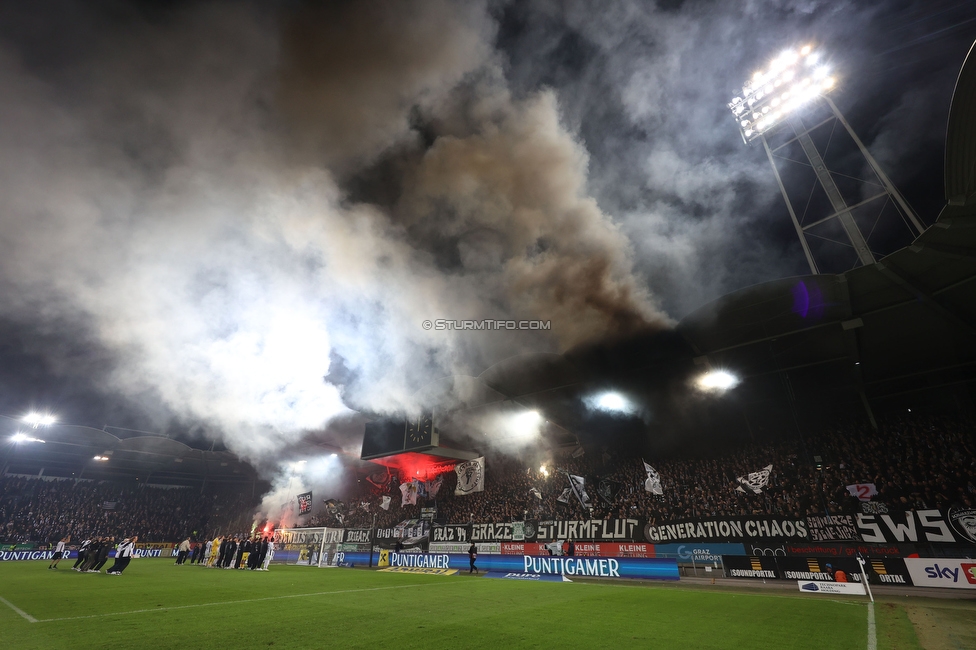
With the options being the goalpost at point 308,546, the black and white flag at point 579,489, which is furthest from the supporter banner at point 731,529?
the goalpost at point 308,546

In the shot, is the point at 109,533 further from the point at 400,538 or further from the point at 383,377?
the point at 383,377

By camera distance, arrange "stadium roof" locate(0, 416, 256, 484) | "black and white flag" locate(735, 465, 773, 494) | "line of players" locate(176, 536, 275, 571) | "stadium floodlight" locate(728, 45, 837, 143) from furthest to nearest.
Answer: "stadium roof" locate(0, 416, 256, 484) → "stadium floodlight" locate(728, 45, 837, 143) → "line of players" locate(176, 536, 275, 571) → "black and white flag" locate(735, 465, 773, 494)

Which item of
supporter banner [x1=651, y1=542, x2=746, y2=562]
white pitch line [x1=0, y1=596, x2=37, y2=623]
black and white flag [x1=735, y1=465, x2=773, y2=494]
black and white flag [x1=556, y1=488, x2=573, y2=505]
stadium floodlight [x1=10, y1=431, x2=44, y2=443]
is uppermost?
stadium floodlight [x1=10, y1=431, x2=44, y2=443]

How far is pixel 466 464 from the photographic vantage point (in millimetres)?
31422

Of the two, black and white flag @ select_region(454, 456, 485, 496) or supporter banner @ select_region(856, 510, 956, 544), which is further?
black and white flag @ select_region(454, 456, 485, 496)

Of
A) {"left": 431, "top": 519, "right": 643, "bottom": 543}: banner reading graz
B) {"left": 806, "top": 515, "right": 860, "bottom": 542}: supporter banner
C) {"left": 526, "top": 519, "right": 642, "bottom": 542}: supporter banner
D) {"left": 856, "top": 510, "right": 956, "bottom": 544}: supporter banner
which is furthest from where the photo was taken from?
{"left": 431, "top": 519, "right": 643, "bottom": 543}: banner reading graz

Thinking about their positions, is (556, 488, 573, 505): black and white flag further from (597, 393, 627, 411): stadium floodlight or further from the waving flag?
the waving flag

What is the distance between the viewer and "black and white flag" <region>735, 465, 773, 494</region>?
18484mm

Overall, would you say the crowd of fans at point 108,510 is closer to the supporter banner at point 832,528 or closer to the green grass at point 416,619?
the green grass at point 416,619

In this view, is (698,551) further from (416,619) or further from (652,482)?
(416,619)

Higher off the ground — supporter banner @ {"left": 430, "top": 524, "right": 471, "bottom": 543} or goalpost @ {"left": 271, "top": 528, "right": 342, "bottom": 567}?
supporter banner @ {"left": 430, "top": 524, "right": 471, "bottom": 543}

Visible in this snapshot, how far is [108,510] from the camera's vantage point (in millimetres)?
37719

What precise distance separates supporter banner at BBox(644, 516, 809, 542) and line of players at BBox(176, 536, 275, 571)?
18.0m

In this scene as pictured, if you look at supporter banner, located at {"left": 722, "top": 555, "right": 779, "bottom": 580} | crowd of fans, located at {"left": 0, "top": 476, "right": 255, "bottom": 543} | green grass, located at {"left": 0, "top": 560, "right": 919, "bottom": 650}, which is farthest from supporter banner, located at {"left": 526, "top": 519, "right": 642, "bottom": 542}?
crowd of fans, located at {"left": 0, "top": 476, "right": 255, "bottom": 543}
